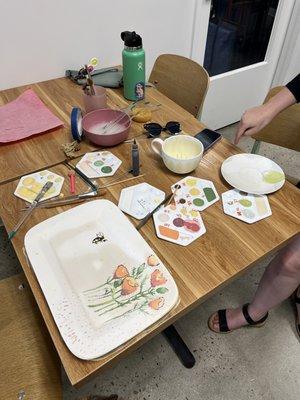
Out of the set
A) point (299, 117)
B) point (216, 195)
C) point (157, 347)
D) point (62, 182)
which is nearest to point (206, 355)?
point (157, 347)

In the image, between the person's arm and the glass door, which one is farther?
the glass door

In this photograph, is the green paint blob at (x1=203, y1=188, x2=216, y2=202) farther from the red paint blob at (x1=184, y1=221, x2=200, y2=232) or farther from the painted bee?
the painted bee

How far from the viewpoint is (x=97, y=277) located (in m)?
0.63

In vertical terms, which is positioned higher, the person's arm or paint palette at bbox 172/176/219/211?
the person's arm

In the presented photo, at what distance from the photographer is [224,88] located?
2.14 meters

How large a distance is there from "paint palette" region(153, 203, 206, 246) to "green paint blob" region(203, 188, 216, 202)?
63 millimetres

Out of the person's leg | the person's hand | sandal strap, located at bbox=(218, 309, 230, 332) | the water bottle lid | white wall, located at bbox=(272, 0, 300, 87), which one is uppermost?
the water bottle lid

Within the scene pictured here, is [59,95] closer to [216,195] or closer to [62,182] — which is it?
[62,182]

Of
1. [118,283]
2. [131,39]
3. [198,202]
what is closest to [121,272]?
[118,283]

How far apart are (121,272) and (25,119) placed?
76 cm

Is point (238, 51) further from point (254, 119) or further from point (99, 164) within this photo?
point (99, 164)

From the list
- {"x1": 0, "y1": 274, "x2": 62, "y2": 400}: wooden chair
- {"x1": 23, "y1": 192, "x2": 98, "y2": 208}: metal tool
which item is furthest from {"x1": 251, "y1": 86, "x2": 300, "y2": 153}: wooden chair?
{"x1": 0, "y1": 274, "x2": 62, "y2": 400}: wooden chair

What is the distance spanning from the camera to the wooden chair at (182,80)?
1377mm

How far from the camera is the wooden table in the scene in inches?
21.3
